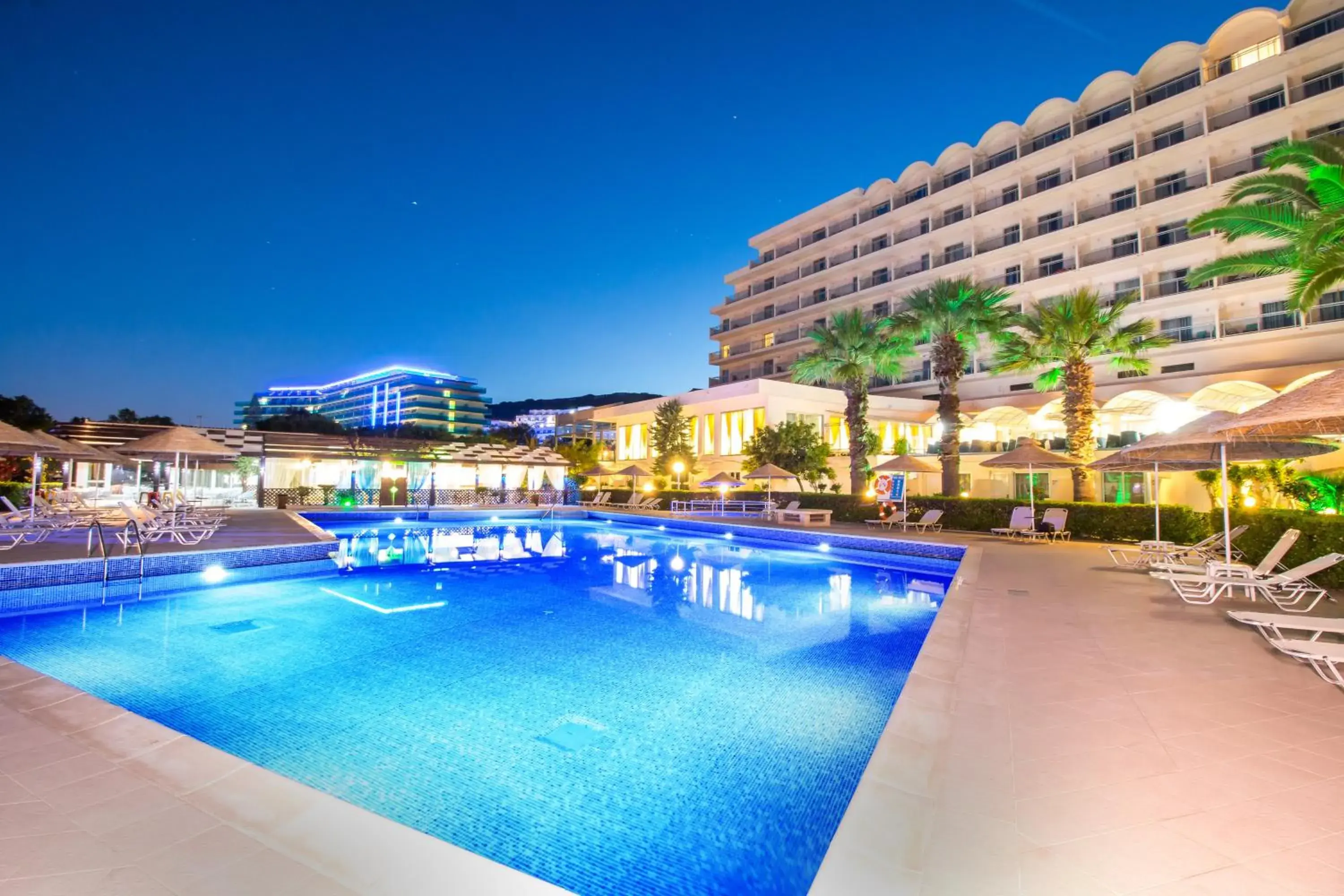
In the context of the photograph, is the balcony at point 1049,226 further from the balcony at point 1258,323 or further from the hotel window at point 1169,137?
the balcony at point 1258,323

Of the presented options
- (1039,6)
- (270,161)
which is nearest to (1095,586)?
(1039,6)

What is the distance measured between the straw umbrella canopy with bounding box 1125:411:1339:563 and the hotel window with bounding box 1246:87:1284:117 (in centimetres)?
2759

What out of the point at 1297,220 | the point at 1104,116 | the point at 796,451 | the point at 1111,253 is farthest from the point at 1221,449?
the point at 1104,116

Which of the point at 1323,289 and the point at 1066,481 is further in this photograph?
the point at 1066,481

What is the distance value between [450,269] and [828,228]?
57536 millimetres

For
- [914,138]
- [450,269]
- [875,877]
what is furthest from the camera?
[450,269]

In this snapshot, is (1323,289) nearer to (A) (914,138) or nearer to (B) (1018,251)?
(B) (1018,251)

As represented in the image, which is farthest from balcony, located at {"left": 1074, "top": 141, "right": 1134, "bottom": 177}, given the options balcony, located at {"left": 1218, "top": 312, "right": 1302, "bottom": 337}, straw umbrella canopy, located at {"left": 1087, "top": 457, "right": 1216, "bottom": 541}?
straw umbrella canopy, located at {"left": 1087, "top": 457, "right": 1216, "bottom": 541}

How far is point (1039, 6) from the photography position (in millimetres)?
44438

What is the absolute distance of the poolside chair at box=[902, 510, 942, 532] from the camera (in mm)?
18797

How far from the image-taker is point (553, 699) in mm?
5270

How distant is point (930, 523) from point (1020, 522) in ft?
9.67

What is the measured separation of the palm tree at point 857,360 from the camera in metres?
22.4

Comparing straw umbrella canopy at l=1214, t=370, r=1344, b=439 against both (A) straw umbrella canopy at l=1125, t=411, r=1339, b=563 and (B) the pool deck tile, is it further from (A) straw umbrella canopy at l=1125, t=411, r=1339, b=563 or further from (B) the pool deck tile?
(B) the pool deck tile
